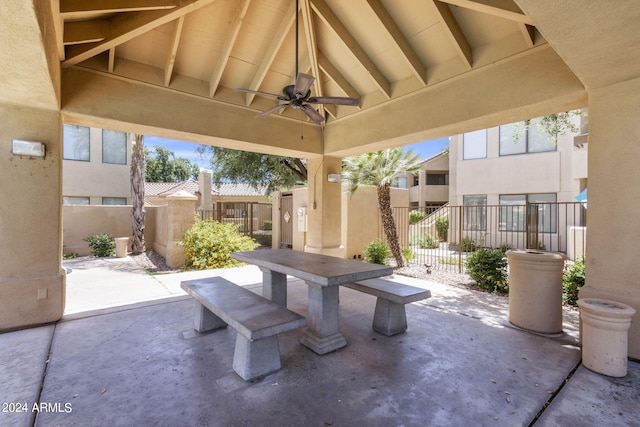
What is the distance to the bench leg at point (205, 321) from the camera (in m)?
4.10

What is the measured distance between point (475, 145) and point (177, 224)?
1378cm

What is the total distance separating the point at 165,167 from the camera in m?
31.2

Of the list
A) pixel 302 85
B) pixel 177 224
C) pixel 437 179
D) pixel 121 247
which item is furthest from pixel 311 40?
pixel 437 179

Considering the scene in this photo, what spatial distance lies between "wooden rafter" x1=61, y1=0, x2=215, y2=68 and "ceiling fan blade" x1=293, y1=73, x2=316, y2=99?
1493 mm

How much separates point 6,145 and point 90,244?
8.45 metres

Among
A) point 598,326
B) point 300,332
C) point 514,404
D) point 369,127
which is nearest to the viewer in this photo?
point 514,404

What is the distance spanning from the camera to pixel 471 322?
183 inches

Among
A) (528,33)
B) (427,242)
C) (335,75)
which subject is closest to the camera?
(528,33)

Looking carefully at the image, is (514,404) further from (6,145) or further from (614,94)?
(6,145)

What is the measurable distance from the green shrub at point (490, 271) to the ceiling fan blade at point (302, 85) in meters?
5.25

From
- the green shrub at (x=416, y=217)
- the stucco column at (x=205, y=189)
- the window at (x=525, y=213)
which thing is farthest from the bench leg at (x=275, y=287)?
the stucco column at (x=205, y=189)

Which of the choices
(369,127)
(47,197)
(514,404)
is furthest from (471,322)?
(47,197)

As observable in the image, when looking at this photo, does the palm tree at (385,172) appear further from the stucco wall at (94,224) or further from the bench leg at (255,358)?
the stucco wall at (94,224)

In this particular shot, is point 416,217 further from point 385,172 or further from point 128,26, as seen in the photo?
point 128,26
